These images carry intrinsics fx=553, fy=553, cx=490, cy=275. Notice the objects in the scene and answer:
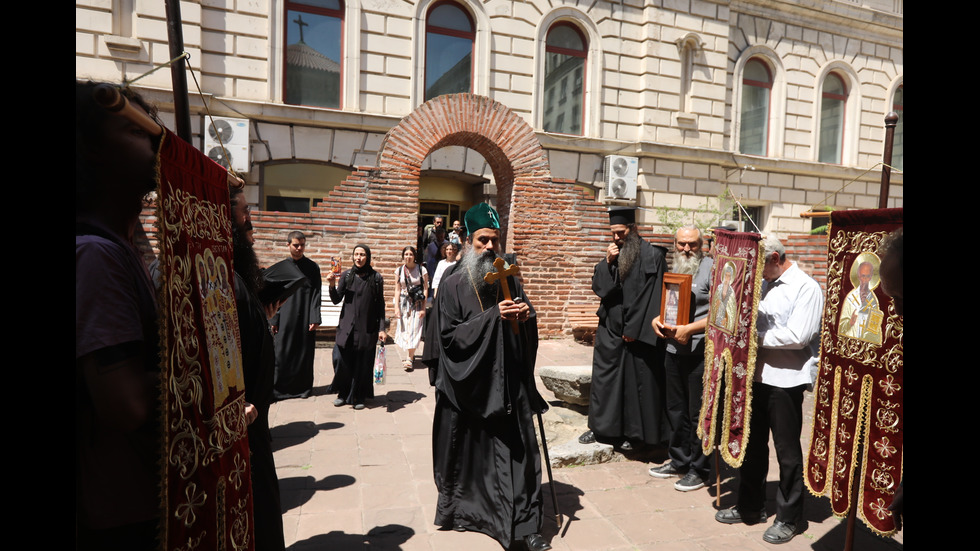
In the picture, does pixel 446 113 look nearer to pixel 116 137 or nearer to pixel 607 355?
pixel 607 355

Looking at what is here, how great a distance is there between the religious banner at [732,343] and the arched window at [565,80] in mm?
10237

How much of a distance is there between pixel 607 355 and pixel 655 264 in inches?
37.1

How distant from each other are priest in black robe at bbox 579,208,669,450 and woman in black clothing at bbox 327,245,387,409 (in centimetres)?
263

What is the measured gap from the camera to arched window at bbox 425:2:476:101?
41.4ft

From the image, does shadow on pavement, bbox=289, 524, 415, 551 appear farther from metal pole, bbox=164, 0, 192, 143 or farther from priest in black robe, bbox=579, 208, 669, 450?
metal pole, bbox=164, 0, 192, 143

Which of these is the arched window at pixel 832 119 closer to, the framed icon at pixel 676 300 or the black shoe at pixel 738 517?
the framed icon at pixel 676 300

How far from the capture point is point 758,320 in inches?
144

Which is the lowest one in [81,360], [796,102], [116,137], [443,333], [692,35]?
[443,333]

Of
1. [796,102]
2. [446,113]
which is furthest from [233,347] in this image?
[796,102]

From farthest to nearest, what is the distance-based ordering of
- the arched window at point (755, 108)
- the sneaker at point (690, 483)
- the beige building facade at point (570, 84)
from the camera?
1. the arched window at point (755, 108)
2. the beige building facade at point (570, 84)
3. the sneaker at point (690, 483)

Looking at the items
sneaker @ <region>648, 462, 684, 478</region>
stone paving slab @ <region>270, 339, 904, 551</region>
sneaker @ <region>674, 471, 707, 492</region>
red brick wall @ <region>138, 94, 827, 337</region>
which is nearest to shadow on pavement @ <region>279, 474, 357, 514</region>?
stone paving slab @ <region>270, 339, 904, 551</region>

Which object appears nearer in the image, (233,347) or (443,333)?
(233,347)

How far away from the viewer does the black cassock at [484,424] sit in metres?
3.40

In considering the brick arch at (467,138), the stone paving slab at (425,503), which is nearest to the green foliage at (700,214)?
the brick arch at (467,138)
